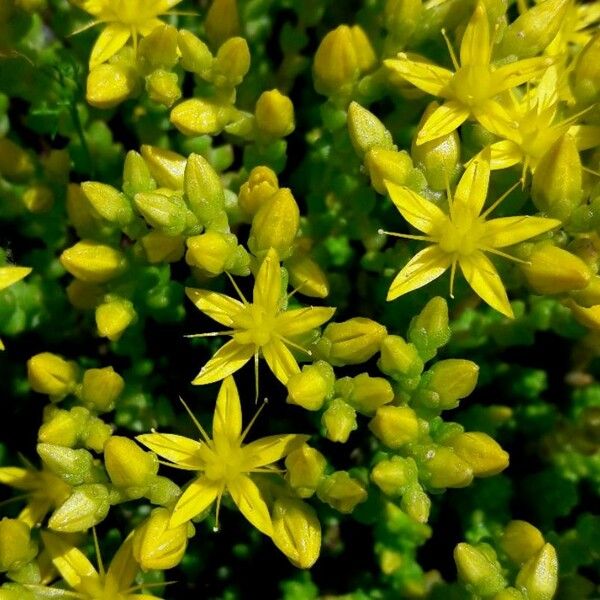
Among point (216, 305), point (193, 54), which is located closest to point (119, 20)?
point (193, 54)

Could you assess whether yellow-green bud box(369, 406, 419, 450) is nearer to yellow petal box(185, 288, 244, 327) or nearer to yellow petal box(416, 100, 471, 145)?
yellow petal box(185, 288, 244, 327)

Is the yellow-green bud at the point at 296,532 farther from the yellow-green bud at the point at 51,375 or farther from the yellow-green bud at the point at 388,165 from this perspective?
the yellow-green bud at the point at 388,165

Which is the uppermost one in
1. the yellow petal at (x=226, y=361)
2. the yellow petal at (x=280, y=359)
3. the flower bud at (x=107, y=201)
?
the flower bud at (x=107, y=201)

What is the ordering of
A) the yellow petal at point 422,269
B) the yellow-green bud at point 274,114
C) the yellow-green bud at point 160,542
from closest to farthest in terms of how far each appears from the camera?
the yellow-green bud at point 160,542 → the yellow petal at point 422,269 → the yellow-green bud at point 274,114

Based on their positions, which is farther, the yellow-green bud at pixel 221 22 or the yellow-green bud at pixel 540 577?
the yellow-green bud at pixel 221 22

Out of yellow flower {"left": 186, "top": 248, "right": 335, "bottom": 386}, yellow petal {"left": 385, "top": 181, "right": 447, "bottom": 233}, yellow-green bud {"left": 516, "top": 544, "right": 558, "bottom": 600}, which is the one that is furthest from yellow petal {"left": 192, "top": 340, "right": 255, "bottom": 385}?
yellow-green bud {"left": 516, "top": 544, "right": 558, "bottom": 600}

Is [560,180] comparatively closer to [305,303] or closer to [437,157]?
[437,157]

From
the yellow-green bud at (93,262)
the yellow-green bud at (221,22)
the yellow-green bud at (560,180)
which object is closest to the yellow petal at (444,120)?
the yellow-green bud at (560,180)
